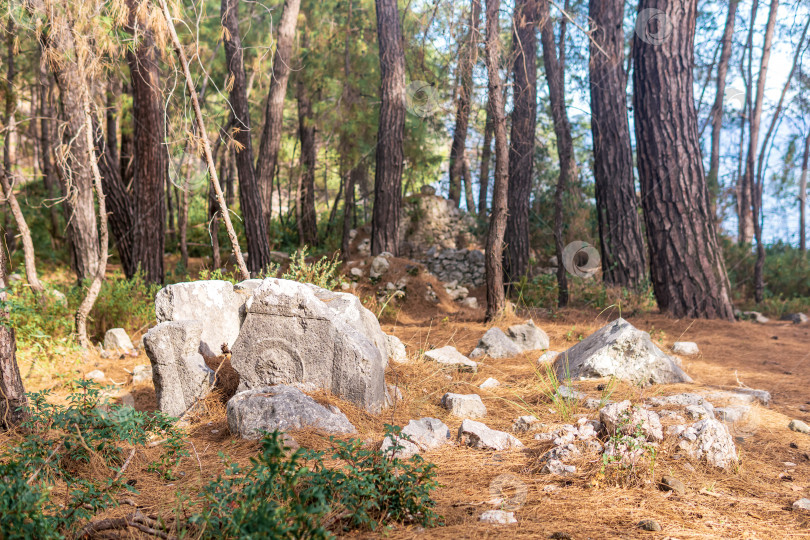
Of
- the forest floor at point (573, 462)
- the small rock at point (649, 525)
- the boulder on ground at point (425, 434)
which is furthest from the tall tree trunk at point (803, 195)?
the small rock at point (649, 525)

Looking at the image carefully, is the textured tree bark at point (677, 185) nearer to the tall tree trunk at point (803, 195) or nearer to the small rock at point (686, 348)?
the small rock at point (686, 348)

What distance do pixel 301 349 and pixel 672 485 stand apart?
237cm

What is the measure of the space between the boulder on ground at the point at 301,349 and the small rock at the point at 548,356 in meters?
1.77

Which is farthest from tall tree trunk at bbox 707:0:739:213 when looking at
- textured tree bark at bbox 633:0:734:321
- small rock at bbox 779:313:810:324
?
textured tree bark at bbox 633:0:734:321

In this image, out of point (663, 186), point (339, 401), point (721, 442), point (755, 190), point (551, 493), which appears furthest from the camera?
point (755, 190)

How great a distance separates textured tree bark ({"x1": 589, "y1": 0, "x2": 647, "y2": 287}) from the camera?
834cm

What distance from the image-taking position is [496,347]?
558 centimetres

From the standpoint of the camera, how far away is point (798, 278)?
11539 millimetres

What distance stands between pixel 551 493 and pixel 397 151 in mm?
7825

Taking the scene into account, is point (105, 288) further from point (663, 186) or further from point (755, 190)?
point (755, 190)

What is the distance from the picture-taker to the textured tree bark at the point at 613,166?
834cm

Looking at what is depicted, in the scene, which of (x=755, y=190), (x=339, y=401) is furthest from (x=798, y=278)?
(x=339, y=401)

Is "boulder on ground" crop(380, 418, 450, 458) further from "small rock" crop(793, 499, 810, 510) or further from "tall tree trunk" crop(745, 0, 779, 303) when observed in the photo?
"tall tree trunk" crop(745, 0, 779, 303)

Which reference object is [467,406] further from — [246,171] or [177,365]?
[246,171]
